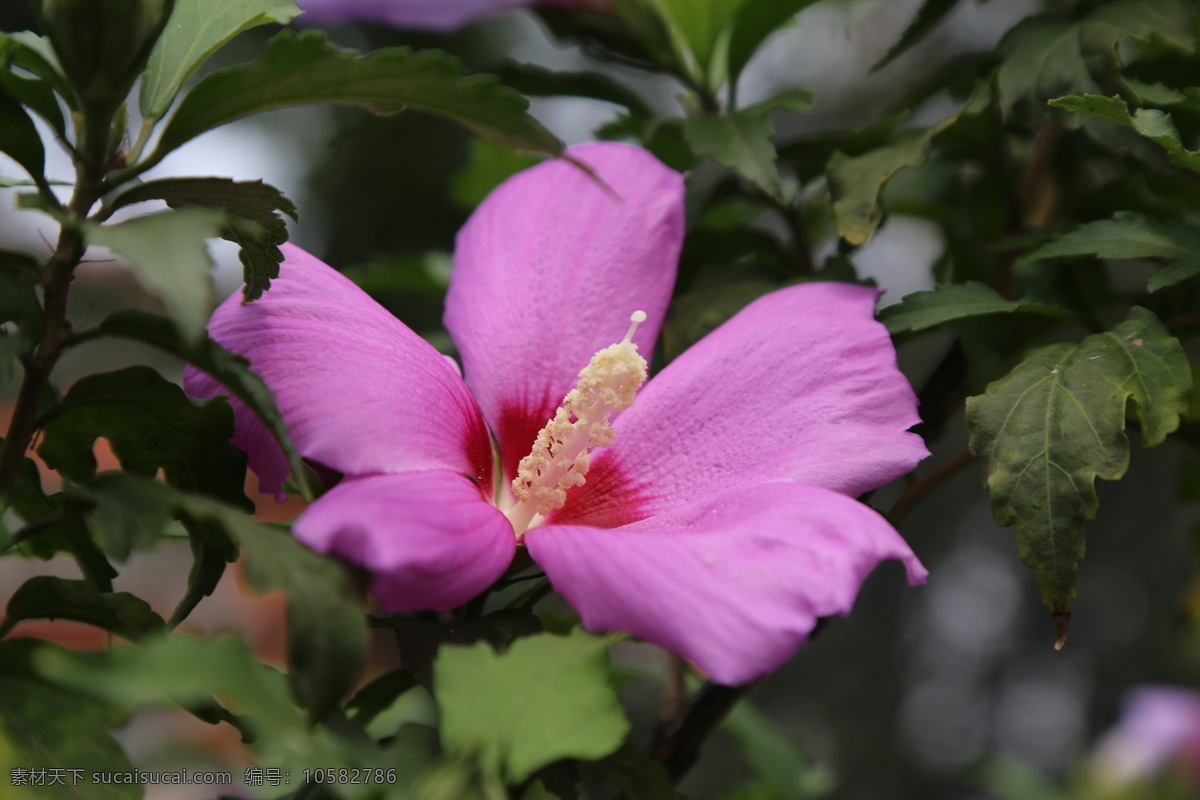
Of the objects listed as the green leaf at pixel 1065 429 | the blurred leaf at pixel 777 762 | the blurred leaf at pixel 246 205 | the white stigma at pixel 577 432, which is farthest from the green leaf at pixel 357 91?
the blurred leaf at pixel 777 762

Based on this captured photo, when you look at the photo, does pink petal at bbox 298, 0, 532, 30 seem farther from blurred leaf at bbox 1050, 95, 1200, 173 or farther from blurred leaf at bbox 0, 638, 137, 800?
blurred leaf at bbox 0, 638, 137, 800

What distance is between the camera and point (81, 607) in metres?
0.44

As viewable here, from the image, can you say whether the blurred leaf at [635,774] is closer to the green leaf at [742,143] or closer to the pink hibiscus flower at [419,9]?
the green leaf at [742,143]

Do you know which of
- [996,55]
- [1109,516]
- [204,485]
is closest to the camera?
[204,485]

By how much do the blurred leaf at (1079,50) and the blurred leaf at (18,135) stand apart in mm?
563

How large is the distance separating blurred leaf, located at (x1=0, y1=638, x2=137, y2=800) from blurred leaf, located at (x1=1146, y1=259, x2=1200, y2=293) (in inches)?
21.6

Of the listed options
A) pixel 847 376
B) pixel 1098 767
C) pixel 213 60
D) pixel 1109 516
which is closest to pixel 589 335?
pixel 847 376

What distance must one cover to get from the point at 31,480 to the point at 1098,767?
1680 millimetres

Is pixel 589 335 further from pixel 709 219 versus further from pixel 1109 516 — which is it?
pixel 1109 516

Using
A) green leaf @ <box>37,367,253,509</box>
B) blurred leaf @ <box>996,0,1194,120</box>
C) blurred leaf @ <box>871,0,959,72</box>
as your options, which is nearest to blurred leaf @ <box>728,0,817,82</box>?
blurred leaf @ <box>871,0,959,72</box>

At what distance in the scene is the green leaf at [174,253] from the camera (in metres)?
0.35

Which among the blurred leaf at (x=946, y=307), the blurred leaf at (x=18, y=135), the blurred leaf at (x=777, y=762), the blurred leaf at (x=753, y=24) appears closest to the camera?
the blurred leaf at (x=18, y=135)

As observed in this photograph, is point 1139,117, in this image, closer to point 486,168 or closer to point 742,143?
point 742,143

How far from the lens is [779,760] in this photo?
0.91 metres
